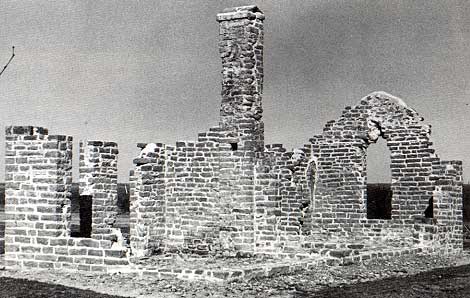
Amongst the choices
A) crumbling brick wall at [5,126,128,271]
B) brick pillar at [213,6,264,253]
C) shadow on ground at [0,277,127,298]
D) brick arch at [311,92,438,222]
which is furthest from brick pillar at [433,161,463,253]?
shadow on ground at [0,277,127,298]

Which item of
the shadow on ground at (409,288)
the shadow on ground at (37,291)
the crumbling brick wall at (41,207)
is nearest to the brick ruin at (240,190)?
the crumbling brick wall at (41,207)

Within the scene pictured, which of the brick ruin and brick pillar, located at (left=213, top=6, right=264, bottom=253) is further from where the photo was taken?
brick pillar, located at (left=213, top=6, right=264, bottom=253)

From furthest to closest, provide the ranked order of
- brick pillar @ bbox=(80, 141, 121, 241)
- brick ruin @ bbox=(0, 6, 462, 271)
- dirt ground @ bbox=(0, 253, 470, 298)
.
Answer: brick pillar @ bbox=(80, 141, 121, 241), brick ruin @ bbox=(0, 6, 462, 271), dirt ground @ bbox=(0, 253, 470, 298)

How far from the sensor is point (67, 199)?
13.6 metres

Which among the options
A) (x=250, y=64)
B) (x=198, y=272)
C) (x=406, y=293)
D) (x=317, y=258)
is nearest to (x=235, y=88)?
(x=250, y=64)

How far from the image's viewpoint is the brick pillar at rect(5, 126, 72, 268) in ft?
44.2

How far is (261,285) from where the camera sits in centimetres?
1222

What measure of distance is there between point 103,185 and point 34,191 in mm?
1273

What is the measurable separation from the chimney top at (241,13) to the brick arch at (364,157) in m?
4.58

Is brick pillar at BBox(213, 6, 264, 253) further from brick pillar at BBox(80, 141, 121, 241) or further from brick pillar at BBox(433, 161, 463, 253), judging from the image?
brick pillar at BBox(433, 161, 463, 253)

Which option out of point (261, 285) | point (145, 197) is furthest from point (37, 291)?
point (145, 197)

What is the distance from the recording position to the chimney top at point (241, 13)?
54.4 ft

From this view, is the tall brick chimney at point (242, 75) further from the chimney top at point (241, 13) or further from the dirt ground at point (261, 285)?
the dirt ground at point (261, 285)

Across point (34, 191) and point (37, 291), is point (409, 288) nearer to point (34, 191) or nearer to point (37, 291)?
point (37, 291)
